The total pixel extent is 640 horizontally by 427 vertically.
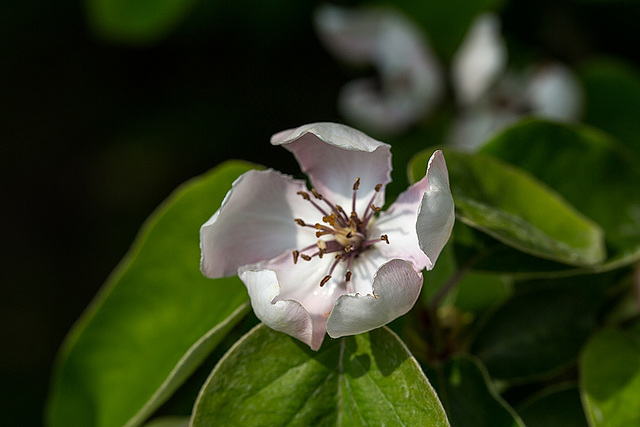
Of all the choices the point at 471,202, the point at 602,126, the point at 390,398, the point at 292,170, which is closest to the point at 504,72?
the point at 602,126

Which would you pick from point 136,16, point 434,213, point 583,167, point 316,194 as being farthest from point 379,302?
point 136,16

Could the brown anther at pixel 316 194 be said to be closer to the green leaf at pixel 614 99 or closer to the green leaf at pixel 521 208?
the green leaf at pixel 521 208

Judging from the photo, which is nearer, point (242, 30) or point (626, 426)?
point (626, 426)

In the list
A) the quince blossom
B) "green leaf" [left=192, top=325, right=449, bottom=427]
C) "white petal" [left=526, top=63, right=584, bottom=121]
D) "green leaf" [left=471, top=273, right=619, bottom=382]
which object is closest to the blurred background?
"white petal" [left=526, top=63, right=584, bottom=121]

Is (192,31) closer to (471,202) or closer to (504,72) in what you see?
(504,72)

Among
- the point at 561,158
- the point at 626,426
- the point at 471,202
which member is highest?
the point at 471,202

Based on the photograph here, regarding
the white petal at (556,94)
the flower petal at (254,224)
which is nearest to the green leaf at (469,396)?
the flower petal at (254,224)
